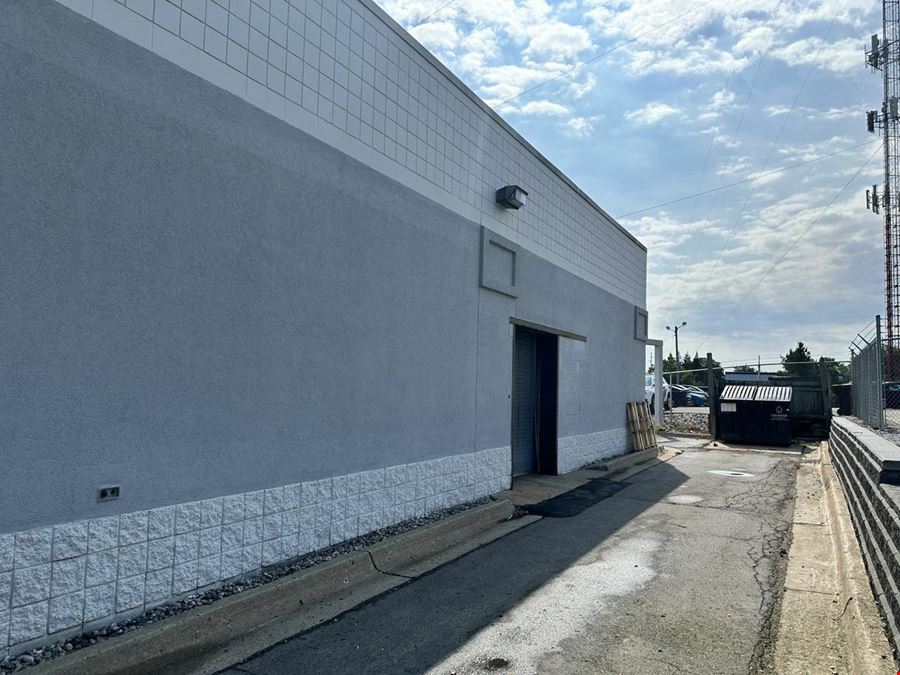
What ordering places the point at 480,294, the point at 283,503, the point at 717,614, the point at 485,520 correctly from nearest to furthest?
the point at 717,614 → the point at 283,503 → the point at 485,520 → the point at 480,294

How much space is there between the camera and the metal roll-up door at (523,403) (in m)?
10.9

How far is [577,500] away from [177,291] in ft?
23.2

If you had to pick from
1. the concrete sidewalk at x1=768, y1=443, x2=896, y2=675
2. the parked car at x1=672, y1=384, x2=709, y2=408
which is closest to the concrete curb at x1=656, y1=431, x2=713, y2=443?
the concrete sidewalk at x1=768, y1=443, x2=896, y2=675

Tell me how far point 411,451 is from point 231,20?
484cm

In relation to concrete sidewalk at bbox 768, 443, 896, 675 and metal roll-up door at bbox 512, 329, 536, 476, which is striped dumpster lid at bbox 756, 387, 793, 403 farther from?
concrete sidewalk at bbox 768, 443, 896, 675

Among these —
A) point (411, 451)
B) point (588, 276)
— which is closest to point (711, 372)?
point (588, 276)

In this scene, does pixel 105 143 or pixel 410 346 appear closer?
pixel 105 143

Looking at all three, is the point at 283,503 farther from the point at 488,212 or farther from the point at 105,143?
the point at 488,212

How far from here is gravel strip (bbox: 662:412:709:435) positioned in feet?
68.2

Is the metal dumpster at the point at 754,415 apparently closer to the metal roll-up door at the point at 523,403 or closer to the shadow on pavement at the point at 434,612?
the metal roll-up door at the point at 523,403

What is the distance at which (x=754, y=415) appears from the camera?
57.7 feet

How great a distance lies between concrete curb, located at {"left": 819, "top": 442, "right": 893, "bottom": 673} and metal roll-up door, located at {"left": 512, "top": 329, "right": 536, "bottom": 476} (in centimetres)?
506

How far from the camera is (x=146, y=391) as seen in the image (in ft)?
14.1

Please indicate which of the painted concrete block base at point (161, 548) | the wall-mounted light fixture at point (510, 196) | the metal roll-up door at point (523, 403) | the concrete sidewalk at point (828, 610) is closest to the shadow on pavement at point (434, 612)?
the painted concrete block base at point (161, 548)
